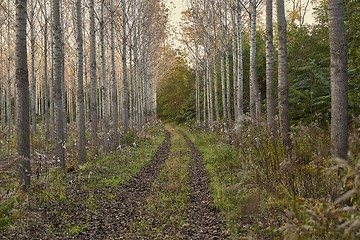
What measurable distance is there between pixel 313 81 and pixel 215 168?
402 cm

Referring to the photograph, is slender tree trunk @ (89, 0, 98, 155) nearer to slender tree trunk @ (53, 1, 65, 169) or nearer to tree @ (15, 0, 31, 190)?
slender tree trunk @ (53, 1, 65, 169)

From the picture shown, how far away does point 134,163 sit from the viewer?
12789 mm

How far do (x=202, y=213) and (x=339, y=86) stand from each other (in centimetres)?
318

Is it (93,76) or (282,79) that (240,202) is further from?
(93,76)

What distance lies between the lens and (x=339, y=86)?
16.2 feet

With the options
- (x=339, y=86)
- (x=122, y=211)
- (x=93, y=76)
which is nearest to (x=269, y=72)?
(x=339, y=86)

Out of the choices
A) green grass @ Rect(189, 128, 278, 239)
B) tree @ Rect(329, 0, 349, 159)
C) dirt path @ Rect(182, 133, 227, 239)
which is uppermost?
tree @ Rect(329, 0, 349, 159)

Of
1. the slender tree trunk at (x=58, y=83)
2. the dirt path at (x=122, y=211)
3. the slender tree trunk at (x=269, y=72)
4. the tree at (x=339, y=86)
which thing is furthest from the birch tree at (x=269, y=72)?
the slender tree trunk at (x=58, y=83)

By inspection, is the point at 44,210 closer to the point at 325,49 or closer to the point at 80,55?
the point at 80,55

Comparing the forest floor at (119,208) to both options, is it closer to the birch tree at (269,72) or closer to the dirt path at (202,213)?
the dirt path at (202,213)

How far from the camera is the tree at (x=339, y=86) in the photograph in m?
4.91

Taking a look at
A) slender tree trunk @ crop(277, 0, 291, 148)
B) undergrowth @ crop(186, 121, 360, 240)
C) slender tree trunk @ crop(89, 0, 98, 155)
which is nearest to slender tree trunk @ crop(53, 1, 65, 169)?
slender tree trunk @ crop(89, 0, 98, 155)

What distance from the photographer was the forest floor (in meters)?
5.75

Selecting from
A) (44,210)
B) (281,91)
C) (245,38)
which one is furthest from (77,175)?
(245,38)
